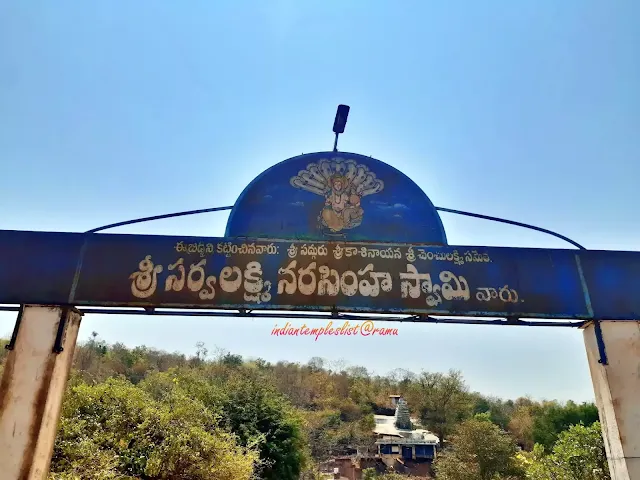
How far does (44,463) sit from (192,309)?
163cm

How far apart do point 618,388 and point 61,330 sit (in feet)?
16.2

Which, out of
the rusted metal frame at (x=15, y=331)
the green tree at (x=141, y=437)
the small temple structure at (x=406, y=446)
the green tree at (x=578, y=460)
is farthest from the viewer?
the small temple structure at (x=406, y=446)

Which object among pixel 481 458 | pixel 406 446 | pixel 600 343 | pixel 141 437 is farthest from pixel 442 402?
pixel 600 343

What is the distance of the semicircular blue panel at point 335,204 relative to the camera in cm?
440

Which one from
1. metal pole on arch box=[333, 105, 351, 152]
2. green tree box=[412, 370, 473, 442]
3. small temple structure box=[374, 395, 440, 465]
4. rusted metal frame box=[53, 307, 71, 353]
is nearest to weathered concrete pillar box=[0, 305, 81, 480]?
rusted metal frame box=[53, 307, 71, 353]

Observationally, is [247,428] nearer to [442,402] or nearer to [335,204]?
[335,204]

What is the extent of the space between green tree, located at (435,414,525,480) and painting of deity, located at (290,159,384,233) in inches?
916

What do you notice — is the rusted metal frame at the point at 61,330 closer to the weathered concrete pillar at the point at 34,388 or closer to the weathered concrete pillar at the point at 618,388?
the weathered concrete pillar at the point at 34,388

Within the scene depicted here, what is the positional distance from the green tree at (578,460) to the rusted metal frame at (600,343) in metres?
10.5

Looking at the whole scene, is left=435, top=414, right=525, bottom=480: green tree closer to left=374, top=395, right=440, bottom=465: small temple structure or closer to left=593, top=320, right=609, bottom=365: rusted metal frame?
left=374, top=395, right=440, bottom=465: small temple structure

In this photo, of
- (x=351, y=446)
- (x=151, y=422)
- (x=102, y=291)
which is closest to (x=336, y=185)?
(x=102, y=291)

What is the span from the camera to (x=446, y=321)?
13.4ft

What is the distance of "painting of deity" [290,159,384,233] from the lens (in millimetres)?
4445

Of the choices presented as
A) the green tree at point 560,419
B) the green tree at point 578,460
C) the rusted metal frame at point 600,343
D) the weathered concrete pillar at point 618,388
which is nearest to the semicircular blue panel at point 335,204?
the rusted metal frame at point 600,343
